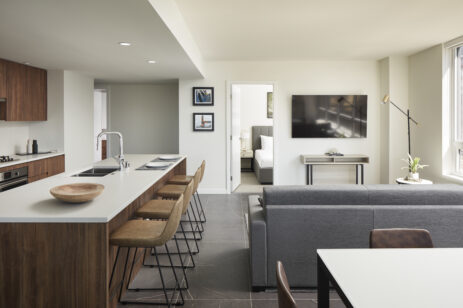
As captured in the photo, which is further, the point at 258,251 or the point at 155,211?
the point at 155,211

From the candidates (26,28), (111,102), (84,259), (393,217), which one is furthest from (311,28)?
(111,102)

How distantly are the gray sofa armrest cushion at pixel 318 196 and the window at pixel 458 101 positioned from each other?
3.25 metres

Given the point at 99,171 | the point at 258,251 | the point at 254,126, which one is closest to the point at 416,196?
the point at 258,251

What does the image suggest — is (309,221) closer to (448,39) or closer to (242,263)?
(242,263)

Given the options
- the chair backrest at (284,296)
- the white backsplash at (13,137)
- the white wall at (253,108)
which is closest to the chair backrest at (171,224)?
the chair backrest at (284,296)

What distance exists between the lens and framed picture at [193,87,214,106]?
617 centimetres

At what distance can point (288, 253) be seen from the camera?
2.51 metres

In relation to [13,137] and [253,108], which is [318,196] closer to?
[13,137]

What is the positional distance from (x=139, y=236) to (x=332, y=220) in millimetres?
1350

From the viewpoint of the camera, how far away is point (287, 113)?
623cm

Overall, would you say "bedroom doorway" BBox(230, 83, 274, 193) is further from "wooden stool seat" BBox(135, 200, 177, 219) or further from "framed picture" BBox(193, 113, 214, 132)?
"wooden stool seat" BBox(135, 200, 177, 219)

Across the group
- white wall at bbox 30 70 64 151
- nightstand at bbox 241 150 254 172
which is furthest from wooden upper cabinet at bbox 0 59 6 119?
nightstand at bbox 241 150 254 172

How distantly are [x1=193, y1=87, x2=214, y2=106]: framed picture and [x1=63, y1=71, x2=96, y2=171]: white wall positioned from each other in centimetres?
187

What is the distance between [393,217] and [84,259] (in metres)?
2.05
